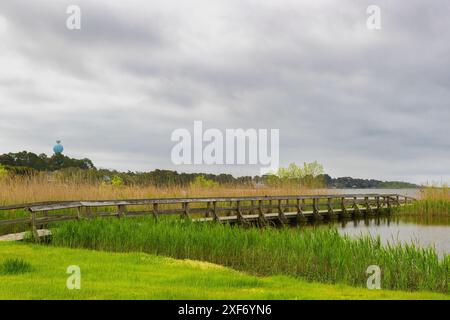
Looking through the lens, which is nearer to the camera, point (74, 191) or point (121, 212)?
point (121, 212)

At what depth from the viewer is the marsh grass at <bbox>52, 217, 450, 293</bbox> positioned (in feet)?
35.3

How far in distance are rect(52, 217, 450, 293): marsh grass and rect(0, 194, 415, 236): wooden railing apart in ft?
4.60

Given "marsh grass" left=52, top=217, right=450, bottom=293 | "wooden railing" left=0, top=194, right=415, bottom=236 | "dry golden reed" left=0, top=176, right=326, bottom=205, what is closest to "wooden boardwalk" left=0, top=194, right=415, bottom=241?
"wooden railing" left=0, top=194, right=415, bottom=236

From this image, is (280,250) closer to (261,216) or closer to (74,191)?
(261,216)

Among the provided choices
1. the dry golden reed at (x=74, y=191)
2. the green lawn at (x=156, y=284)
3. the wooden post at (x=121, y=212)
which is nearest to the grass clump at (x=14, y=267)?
the green lawn at (x=156, y=284)

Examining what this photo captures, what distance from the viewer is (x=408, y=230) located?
92.0ft

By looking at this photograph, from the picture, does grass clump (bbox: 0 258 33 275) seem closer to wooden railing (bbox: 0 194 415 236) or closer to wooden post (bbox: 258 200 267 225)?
wooden railing (bbox: 0 194 415 236)

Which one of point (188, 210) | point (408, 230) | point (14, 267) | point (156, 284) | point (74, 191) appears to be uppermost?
point (74, 191)

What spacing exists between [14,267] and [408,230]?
22.3 meters

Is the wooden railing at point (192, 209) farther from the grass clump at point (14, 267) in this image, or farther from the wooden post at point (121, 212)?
the grass clump at point (14, 267)

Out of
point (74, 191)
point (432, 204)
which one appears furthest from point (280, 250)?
point (432, 204)
